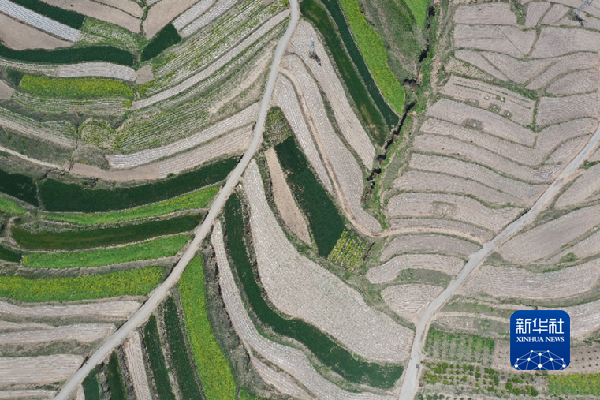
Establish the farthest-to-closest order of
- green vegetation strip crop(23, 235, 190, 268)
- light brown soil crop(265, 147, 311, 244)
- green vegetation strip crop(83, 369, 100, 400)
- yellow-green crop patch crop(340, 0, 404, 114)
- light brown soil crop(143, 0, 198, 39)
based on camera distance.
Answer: yellow-green crop patch crop(340, 0, 404, 114)
light brown soil crop(143, 0, 198, 39)
light brown soil crop(265, 147, 311, 244)
green vegetation strip crop(23, 235, 190, 268)
green vegetation strip crop(83, 369, 100, 400)

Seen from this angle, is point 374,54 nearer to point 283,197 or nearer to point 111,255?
point 283,197

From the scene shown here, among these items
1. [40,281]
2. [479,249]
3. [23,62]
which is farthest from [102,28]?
[479,249]

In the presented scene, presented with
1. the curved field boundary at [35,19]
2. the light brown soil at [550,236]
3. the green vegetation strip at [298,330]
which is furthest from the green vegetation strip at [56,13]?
the light brown soil at [550,236]

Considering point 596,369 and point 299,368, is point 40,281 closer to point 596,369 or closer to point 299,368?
point 299,368

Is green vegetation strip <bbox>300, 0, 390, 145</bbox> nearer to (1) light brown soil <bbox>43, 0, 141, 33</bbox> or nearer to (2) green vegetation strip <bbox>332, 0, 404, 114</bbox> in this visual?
(2) green vegetation strip <bbox>332, 0, 404, 114</bbox>

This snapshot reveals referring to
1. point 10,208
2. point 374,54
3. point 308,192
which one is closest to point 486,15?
Result: point 374,54

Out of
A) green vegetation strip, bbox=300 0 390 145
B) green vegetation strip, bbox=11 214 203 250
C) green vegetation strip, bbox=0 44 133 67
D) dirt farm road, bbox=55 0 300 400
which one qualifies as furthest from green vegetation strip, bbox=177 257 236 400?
green vegetation strip, bbox=0 44 133 67

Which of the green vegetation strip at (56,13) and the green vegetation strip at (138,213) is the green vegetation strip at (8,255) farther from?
the green vegetation strip at (56,13)

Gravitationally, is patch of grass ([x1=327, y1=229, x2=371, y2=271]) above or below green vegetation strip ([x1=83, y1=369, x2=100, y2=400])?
above
